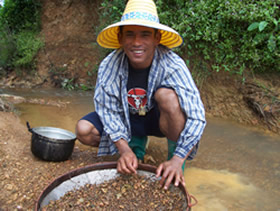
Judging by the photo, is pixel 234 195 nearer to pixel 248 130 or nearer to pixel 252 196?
pixel 252 196

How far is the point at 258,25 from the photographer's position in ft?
9.59

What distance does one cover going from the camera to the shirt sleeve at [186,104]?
151 cm

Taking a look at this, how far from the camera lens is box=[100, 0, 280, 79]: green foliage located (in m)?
2.93

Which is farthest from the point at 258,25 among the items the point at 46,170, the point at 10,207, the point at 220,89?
the point at 10,207

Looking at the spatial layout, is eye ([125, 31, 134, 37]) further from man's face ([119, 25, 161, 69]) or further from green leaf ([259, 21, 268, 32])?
green leaf ([259, 21, 268, 32])

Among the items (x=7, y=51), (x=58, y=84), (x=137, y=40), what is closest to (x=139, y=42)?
(x=137, y=40)

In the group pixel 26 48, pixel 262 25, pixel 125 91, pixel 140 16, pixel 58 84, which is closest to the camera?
pixel 140 16

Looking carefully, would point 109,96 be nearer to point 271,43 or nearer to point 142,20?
point 142,20

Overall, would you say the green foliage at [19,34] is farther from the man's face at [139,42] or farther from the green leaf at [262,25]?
the green leaf at [262,25]

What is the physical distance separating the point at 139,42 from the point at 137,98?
1.43 ft

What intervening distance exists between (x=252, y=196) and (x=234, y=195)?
0.12 m

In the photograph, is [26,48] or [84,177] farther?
[26,48]

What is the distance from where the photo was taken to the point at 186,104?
1585mm

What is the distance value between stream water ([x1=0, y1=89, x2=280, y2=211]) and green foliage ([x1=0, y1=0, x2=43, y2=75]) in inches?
115
